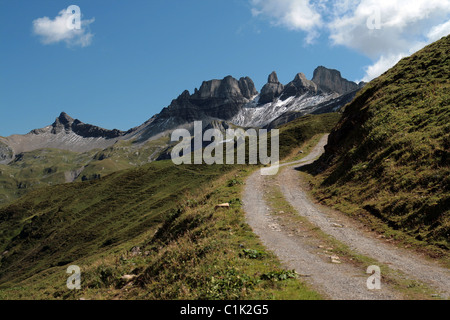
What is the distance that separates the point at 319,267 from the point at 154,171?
12516cm

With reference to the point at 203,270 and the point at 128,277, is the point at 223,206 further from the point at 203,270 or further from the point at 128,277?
the point at 203,270

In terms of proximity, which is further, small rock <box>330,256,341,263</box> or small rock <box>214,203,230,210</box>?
small rock <box>214,203,230,210</box>

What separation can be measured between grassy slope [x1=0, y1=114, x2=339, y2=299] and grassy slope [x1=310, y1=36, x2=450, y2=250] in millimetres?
9073

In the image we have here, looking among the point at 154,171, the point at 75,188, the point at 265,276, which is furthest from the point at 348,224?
the point at 75,188

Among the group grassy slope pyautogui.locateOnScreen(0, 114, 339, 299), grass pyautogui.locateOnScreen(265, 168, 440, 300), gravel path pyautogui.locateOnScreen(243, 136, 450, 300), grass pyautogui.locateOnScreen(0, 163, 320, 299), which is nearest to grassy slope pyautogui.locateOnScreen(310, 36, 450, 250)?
gravel path pyautogui.locateOnScreen(243, 136, 450, 300)

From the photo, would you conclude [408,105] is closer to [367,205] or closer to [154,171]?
[367,205]

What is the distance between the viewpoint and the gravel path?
10055mm

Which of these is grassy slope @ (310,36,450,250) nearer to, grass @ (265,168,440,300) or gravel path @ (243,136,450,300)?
gravel path @ (243,136,450,300)

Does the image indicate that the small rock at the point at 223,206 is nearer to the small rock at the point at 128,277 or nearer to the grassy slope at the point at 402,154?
the small rock at the point at 128,277

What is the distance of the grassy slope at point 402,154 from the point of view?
16.7m

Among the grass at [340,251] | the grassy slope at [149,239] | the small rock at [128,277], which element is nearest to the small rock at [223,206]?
the grassy slope at [149,239]

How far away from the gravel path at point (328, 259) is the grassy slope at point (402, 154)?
195 cm

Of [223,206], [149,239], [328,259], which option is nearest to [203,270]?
[328,259]
